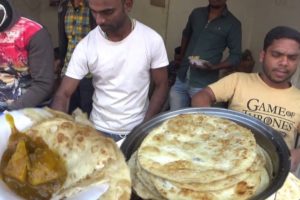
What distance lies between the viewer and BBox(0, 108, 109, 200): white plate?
73 cm

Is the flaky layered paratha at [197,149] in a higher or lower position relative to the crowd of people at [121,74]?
higher

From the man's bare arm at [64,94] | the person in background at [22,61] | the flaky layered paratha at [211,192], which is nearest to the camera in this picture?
the flaky layered paratha at [211,192]

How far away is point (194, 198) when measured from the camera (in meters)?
0.90

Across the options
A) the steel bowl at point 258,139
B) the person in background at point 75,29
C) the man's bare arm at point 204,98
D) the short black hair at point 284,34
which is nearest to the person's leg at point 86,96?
the person in background at point 75,29

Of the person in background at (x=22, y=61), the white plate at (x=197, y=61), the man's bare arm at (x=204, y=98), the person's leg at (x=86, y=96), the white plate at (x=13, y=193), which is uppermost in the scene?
the white plate at (x=13, y=193)

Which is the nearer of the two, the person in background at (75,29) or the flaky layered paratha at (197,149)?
the flaky layered paratha at (197,149)

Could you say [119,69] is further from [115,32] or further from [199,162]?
[199,162]

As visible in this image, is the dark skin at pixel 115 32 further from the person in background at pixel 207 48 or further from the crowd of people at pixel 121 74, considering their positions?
the person in background at pixel 207 48

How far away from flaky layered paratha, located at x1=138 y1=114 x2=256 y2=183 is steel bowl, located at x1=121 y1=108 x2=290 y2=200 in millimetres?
65

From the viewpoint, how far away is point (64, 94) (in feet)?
6.84

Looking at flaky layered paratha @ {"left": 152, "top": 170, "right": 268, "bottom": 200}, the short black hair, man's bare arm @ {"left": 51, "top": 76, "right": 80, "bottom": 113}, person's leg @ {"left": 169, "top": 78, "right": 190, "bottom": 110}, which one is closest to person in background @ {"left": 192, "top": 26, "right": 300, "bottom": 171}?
the short black hair

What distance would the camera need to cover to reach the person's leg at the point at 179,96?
3487 mm

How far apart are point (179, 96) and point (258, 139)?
2.34 meters

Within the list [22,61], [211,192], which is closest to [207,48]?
[22,61]
